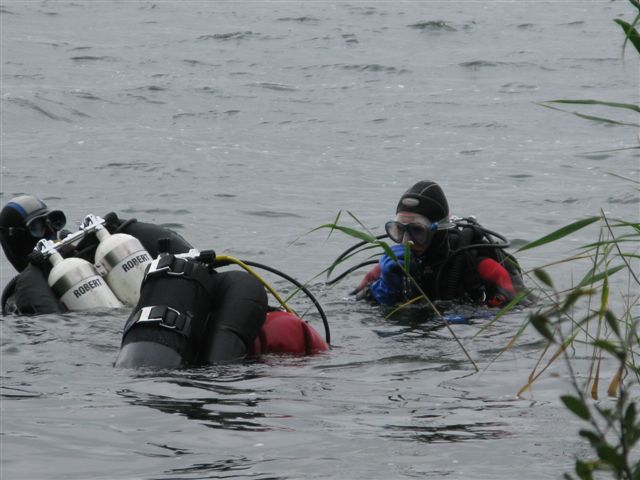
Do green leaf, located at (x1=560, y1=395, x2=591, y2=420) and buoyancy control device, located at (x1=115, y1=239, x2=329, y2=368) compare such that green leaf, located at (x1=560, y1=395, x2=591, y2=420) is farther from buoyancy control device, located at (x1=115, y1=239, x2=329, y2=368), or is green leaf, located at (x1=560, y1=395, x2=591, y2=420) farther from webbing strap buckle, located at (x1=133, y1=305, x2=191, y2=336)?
webbing strap buckle, located at (x1=133, y1=305, x2=191, y2=336)

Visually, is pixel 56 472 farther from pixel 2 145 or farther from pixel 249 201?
pixel 2 145

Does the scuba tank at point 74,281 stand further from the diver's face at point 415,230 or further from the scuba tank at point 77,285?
the diver's face at point 415,230

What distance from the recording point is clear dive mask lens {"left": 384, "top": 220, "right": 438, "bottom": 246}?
647 centimetres

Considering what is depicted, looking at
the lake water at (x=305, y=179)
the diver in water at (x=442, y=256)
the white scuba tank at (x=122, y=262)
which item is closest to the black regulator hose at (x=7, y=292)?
the lake water at (x=305, y=179)

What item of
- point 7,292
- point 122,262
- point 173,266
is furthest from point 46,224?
point 173,266

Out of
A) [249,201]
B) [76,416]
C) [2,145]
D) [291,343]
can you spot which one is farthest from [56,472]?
[2,145]

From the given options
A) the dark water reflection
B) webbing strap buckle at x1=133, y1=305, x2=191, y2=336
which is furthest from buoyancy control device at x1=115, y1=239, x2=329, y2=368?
the dark water reflection

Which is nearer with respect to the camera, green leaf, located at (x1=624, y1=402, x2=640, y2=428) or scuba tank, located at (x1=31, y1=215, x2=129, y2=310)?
green leaf, located at (x1=624, y1=402, x2=640, y2=428)

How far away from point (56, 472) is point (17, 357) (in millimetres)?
2272

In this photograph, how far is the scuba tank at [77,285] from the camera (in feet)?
20.6

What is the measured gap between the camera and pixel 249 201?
11.5m

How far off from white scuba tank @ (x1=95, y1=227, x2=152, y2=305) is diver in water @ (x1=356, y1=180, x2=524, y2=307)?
4.73 feet

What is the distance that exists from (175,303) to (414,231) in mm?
1936

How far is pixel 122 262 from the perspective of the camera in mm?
6426
